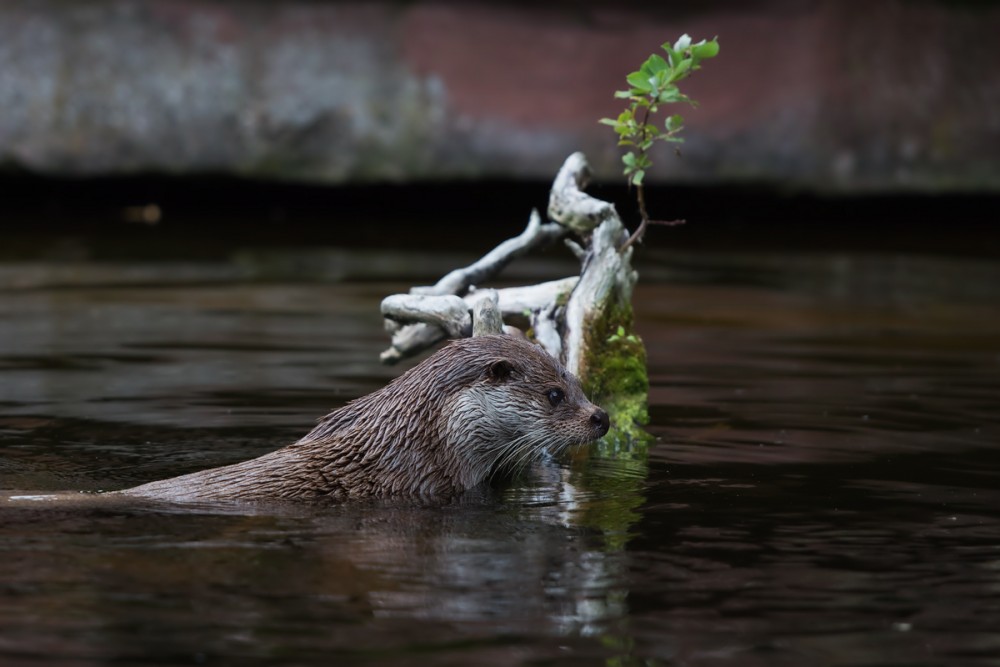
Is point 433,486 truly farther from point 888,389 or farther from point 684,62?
point 888,389

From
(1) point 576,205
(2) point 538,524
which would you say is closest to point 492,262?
(1) point 576,205

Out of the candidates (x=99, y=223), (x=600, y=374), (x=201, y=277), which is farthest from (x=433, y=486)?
(x=99, y=223)

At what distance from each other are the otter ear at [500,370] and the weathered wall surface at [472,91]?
8612 mm

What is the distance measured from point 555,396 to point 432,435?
1.46ft

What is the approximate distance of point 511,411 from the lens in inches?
196

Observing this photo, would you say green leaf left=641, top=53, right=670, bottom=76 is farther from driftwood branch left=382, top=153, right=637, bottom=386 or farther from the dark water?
A: the dark water

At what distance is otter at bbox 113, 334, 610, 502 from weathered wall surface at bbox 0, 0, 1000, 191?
8.58 meters

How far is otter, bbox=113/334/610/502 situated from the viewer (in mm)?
4816

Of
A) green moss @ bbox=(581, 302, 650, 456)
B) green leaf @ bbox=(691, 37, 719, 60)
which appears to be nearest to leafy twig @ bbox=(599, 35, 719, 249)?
green leaf @ bbox=(691, 37, 719, 60)

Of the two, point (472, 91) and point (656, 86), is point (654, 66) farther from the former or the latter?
point (472, 91)

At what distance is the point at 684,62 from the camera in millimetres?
5527

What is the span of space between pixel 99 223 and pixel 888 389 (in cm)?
946

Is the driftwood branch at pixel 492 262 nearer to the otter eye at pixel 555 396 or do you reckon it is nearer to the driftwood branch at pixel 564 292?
the driftwood branch at pixel 564 292

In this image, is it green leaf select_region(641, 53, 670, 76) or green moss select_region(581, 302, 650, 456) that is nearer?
green leaf select_region(641, 53, 670, 76)
